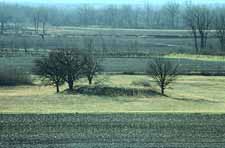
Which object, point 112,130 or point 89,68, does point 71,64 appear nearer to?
point 89,68

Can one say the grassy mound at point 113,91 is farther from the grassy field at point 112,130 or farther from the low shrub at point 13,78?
the grassy field at point 112,130

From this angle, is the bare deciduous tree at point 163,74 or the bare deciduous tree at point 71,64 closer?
the bare deciduous tree at point 163,74

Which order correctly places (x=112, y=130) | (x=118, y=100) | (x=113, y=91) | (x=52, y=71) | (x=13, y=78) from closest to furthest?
(x=112, y=130) → (x=118, y=100) → (x=113, y=91) → (x=52, y=71) → (x=13, y=78)

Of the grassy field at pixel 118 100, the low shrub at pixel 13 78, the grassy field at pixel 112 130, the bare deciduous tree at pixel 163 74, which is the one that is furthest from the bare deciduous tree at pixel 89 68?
the grassy field at pixel 112 130

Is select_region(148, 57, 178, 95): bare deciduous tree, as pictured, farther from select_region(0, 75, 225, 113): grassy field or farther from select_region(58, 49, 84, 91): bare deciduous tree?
select_region(58, 49, 84, 91): bare deciduous tree

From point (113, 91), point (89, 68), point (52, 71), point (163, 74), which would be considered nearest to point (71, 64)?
point (52, 71)

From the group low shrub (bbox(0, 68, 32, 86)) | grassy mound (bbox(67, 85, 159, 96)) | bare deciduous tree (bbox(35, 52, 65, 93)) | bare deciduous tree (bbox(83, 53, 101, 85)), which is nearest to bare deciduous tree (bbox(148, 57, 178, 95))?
grassy mound (bbox(67, 85, 159, 96))

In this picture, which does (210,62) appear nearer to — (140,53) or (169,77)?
(140,53)
